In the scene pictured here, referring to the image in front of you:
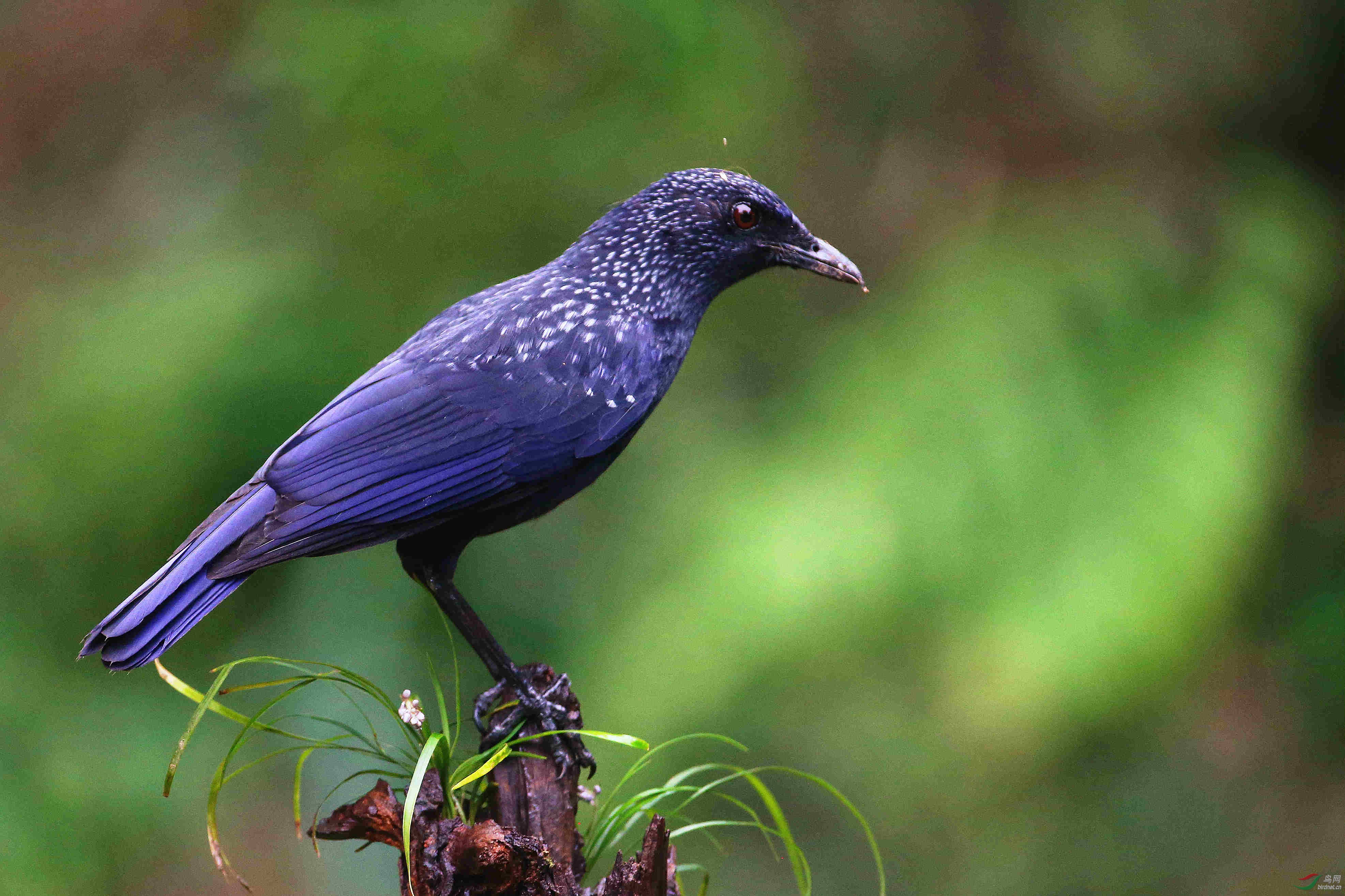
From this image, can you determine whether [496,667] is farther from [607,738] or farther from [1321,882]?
[1321,882]

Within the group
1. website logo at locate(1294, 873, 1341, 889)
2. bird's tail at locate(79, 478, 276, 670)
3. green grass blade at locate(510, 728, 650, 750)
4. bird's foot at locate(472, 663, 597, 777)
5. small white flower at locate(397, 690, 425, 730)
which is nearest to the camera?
bird's tail at locate(79, 478, 276, 670)

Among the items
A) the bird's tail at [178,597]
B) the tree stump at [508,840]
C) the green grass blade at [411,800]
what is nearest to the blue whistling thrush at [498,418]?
the bird's tail at [178,597]

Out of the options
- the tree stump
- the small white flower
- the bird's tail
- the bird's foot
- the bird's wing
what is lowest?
the tree stump

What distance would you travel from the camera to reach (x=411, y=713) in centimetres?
234

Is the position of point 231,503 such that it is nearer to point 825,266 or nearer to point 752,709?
point 825,266

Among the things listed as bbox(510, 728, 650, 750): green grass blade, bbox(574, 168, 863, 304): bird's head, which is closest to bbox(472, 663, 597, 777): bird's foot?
bbox(510, 728, 650, 750): green grass blade

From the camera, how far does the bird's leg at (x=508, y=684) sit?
2557 millimetres

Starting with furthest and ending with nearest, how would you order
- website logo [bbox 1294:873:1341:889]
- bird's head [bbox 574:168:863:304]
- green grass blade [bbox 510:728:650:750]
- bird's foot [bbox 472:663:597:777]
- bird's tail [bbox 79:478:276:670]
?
website logo [bbox 1294:873:1341:889]
bird's head [bbox 574:168:863:304]
bird's foot [bbox 472:663:597:777]
green grass blade [bbox 510:728:650:750]
bird's tail [bbox 79:478:276:670]

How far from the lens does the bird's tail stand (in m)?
2.10

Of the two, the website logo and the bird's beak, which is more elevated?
the bird's beak

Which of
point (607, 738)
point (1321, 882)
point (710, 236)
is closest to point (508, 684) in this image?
point (607, 738)

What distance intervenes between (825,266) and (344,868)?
2787 millimetres

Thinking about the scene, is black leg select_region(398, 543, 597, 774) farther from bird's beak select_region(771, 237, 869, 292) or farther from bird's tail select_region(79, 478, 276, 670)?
bird's beak select_region(771, 237, 869, 292)

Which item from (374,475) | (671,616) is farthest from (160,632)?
(671,616)
